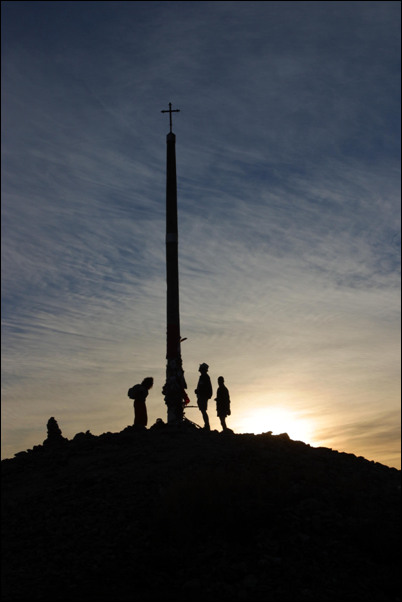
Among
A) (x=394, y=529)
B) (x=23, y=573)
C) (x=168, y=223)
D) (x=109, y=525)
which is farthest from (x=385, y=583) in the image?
(x=168, y=223)

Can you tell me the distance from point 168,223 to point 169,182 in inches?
93.1

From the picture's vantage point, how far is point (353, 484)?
711 inches

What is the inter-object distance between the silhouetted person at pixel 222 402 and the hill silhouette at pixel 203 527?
12.7ft

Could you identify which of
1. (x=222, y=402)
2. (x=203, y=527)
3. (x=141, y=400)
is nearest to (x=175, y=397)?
(x=141, y=400)

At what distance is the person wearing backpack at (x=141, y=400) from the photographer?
24.5 meters

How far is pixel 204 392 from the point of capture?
Answer: 24.9 metres

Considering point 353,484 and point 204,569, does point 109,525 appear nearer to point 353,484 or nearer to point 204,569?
point 204,569

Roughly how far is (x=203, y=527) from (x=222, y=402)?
918 centimetres

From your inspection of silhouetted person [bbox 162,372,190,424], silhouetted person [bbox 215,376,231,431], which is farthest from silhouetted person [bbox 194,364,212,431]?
silhouetted person [bbox 162,372,190,424]

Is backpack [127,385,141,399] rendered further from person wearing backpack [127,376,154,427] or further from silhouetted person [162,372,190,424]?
silhouetted person [162,372,190,424]

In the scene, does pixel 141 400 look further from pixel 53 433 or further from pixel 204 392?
pixel 53 433

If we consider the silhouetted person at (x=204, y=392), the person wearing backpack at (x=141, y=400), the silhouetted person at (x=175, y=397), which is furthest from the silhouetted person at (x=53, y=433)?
the silhouetted person at (x=204, y=392)

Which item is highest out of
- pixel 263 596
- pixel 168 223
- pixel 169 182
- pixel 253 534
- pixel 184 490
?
pixel 169 182

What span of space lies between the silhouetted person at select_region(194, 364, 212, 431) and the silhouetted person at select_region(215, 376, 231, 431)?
382mm
